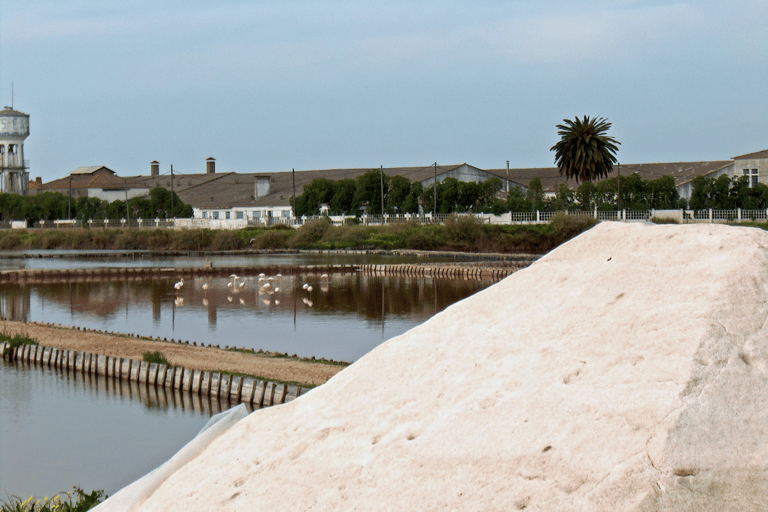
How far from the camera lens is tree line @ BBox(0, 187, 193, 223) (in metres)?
75.9

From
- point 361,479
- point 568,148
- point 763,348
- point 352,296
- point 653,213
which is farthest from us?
point 568,148

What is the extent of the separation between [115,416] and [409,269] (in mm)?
26592

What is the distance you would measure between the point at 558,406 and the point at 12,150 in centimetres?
9431

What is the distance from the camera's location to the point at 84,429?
11.4 metres

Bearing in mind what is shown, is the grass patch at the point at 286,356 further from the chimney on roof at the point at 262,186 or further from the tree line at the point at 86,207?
the chimney on roof at the point at 262,186

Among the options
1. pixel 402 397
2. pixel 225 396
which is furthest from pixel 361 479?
pixel 225 396

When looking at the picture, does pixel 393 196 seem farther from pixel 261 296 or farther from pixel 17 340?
pixel 17 340

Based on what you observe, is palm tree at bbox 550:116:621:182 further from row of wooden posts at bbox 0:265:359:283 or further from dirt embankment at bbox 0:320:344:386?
dirt embankment at bbox 0:320:344:386

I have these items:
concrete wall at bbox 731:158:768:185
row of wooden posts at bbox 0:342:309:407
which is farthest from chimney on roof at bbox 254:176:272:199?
row of wooden posts at bbox 0:342:309:407

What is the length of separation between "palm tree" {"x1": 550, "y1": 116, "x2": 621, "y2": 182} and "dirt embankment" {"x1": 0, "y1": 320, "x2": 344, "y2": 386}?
4168cm

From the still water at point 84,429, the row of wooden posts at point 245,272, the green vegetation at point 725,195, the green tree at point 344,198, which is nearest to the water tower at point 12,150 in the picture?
the green tree at point 344,198

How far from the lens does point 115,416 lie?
11984mm

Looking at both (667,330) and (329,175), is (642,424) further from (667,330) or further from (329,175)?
(329,175)

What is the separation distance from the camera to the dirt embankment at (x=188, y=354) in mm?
13070
